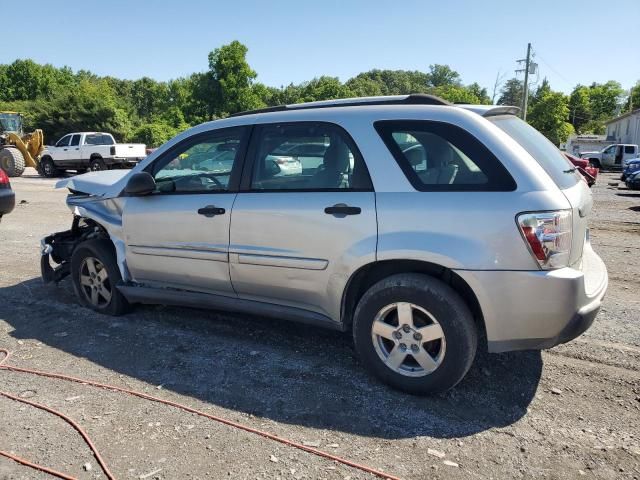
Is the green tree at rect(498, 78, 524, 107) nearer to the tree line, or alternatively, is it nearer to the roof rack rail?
the tree line

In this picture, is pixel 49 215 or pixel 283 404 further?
pixel 49 215

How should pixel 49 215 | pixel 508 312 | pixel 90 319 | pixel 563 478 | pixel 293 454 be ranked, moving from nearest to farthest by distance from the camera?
pixel 563 478, pixel 293 454, pixel 508 312, pixel 90 319, pixel 49 215

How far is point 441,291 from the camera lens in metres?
3.18

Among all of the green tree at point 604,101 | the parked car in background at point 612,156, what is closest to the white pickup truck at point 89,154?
the parked car in background at point 612,156

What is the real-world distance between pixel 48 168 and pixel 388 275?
78.0 ft

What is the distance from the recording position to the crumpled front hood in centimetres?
479

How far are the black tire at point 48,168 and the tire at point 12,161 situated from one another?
1.03 m

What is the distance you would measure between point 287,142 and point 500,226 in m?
1.69

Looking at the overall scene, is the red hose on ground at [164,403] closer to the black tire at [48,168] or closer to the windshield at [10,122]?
the black tire at [48,168]

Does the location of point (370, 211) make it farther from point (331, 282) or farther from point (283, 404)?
point (283, 404)

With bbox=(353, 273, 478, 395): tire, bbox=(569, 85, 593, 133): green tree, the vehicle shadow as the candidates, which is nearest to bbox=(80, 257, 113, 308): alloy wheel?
the vehicle shadow

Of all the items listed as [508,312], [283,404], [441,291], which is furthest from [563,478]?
[283,404]

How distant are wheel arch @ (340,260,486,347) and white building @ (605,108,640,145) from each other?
170 ft

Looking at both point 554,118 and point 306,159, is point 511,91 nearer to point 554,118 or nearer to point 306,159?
point 554,118
